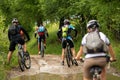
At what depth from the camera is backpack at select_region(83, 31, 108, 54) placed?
862cm

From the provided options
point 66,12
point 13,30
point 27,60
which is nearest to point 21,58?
point 27,60

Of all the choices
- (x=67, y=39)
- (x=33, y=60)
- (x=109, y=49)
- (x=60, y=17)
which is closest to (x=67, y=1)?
(x=60, y=17)

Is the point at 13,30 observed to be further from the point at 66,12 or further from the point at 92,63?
the point at 66,12

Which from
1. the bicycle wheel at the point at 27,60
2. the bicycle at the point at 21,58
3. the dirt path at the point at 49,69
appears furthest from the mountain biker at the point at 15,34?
the dirt path at the point at 49,69

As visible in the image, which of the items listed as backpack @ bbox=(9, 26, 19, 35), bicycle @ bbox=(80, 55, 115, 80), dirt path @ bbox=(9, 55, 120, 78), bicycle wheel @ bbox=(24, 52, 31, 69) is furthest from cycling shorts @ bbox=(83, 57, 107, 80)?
bicycle wheel @ bbox=(24, 52, 31, 69)

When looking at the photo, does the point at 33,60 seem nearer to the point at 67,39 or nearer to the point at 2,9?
the point at 67,39

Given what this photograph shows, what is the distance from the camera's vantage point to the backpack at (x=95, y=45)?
28.3 feet

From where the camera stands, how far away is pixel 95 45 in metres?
8.62

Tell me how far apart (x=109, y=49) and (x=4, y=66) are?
8258 mm

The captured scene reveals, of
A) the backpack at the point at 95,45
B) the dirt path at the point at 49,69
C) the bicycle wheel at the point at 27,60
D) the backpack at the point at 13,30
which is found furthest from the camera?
the bicycle wheel at the point at 27,60

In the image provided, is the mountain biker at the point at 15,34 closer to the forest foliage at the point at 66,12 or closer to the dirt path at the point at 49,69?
the forest foliage at the point at 66,12

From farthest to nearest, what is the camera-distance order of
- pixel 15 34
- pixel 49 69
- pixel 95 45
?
pixel 49 69 < pixel 15 34 < pixel 95 45

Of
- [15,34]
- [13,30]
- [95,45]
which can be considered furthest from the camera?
[15,34]

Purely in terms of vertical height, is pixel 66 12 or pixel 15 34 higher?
pixel 15 34
